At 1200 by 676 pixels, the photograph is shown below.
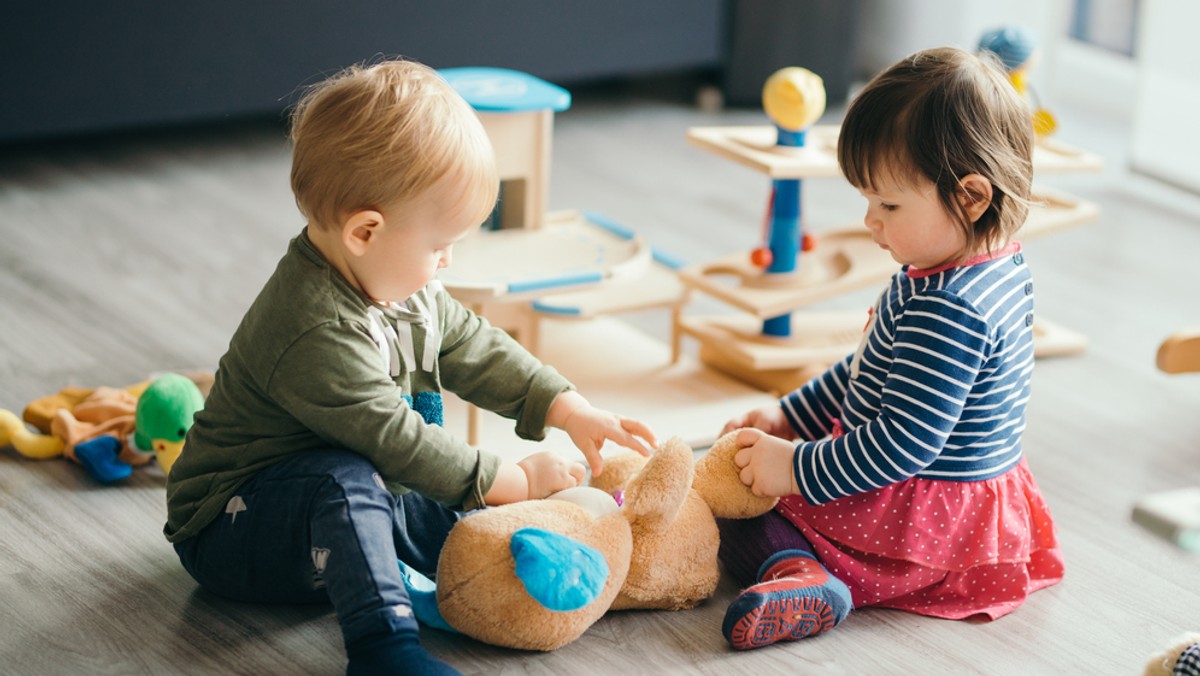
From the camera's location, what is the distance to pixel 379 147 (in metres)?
1.02

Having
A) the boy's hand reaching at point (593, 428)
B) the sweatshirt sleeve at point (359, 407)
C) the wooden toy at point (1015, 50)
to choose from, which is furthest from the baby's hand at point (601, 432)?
the wooden toy at point (1015, 50)

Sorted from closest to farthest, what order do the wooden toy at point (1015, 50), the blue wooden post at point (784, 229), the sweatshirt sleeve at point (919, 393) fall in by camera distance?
the sweatshirt sleeve at point (919, 393) → the blue wooden post at point (784, 229) → the wooden toy at point (1015, 50)

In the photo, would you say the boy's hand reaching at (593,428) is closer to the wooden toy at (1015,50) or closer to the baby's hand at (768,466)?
the baby's hand at (768,466)

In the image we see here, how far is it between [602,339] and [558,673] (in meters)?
0.75

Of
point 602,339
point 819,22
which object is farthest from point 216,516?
point 819,22

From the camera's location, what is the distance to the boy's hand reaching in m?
1.17

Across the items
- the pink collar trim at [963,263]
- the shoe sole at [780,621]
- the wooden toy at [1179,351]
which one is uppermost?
the pink collar trim at [963,263]

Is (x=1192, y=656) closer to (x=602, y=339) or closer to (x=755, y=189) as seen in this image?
(x=602, y=339)

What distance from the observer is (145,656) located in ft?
3.51

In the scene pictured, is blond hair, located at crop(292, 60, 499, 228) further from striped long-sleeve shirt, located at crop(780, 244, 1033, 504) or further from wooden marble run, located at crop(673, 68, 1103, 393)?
wooden marble run, located at crop(673, 68, 1103, 393)

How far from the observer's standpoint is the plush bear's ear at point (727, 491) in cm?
119

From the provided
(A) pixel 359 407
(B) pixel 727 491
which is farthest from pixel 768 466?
(A) pixel 359 407

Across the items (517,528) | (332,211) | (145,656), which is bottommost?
(145,656)

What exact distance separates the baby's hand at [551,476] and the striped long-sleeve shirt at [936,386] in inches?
7.3
